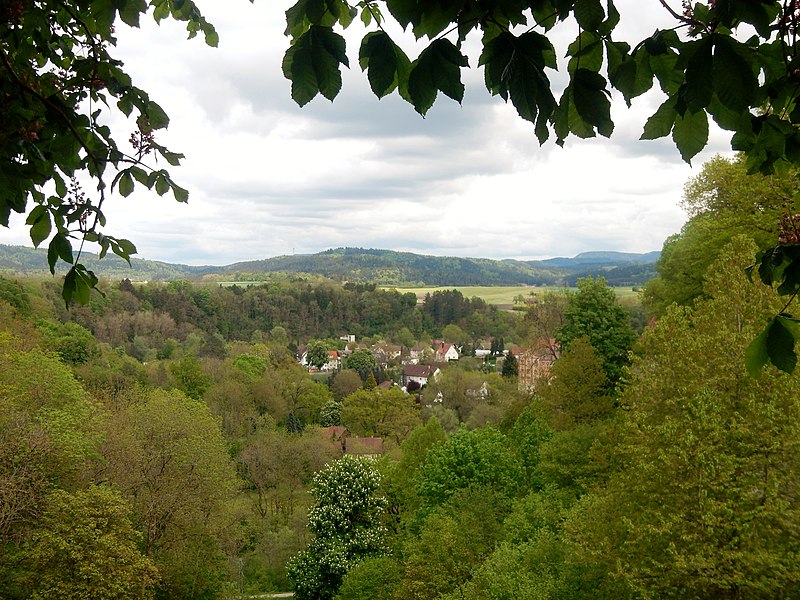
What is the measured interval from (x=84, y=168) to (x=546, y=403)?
1673cm

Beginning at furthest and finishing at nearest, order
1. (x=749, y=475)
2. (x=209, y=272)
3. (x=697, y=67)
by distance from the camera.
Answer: (x=209, y=272) < (x=749, y=475) < (x=697, y=67)

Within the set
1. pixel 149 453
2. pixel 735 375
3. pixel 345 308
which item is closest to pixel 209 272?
pixel 345 308

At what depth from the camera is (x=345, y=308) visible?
9100cm

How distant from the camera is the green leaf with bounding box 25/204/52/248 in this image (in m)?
2.39

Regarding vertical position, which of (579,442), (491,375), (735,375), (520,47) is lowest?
(491,375)

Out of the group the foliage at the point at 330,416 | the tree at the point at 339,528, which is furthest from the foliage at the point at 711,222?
the foliage at the point at 330,416

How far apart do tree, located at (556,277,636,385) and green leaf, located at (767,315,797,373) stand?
16.0 meters

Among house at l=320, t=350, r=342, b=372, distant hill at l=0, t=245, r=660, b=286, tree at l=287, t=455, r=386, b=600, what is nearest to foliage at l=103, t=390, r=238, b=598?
tree at l=287, t=455, r=386, b=600

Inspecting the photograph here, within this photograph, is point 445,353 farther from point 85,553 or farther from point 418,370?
point 85,553

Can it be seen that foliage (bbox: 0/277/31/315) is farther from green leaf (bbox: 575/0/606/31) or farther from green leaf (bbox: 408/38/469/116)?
green leaf (bbox: 575/0/606/31)

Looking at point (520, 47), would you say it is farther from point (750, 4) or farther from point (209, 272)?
point (209, 272)

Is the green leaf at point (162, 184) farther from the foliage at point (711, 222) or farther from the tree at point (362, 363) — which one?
the tree at point (362, 363)

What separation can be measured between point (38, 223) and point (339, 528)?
17.7 meters

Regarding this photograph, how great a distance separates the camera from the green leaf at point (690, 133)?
151 cm
